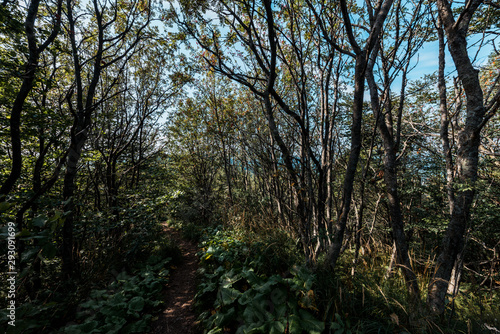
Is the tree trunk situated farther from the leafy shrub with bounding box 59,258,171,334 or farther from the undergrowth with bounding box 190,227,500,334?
the leafy shrub with bounding box 59,258,171,334

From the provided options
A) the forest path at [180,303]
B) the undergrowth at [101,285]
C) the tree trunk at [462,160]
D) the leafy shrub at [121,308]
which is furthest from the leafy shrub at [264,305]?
the tree trunk at [462,160]

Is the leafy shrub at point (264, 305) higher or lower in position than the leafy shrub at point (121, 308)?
higher

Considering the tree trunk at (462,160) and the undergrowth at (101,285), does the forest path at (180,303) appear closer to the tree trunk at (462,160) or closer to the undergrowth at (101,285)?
the undergrowth at (101,285)

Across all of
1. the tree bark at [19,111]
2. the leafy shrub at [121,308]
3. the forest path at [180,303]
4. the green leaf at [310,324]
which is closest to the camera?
the green leaf at [310,324]

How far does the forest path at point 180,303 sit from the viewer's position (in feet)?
8.94

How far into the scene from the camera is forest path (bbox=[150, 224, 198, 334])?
2.72 metres

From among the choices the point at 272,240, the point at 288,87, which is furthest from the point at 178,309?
the point at 288,87

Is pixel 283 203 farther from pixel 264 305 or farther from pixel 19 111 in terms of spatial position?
pixel 19 111

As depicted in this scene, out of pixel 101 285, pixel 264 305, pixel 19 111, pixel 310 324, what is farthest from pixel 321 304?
pixel 19 111

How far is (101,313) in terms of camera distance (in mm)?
2527

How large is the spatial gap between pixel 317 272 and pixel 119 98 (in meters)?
7.42

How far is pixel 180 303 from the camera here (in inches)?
129

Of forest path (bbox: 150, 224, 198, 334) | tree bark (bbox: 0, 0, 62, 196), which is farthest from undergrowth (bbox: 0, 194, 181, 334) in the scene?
tree bark (bbox: 0, 0, 62, 196)

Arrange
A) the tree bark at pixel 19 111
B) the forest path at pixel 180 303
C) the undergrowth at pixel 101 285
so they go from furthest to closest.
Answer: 1. the forest path at pixel 180 303
2. the tree bark at pixel 19 111
3. the undergrowth at pixel 101 285
